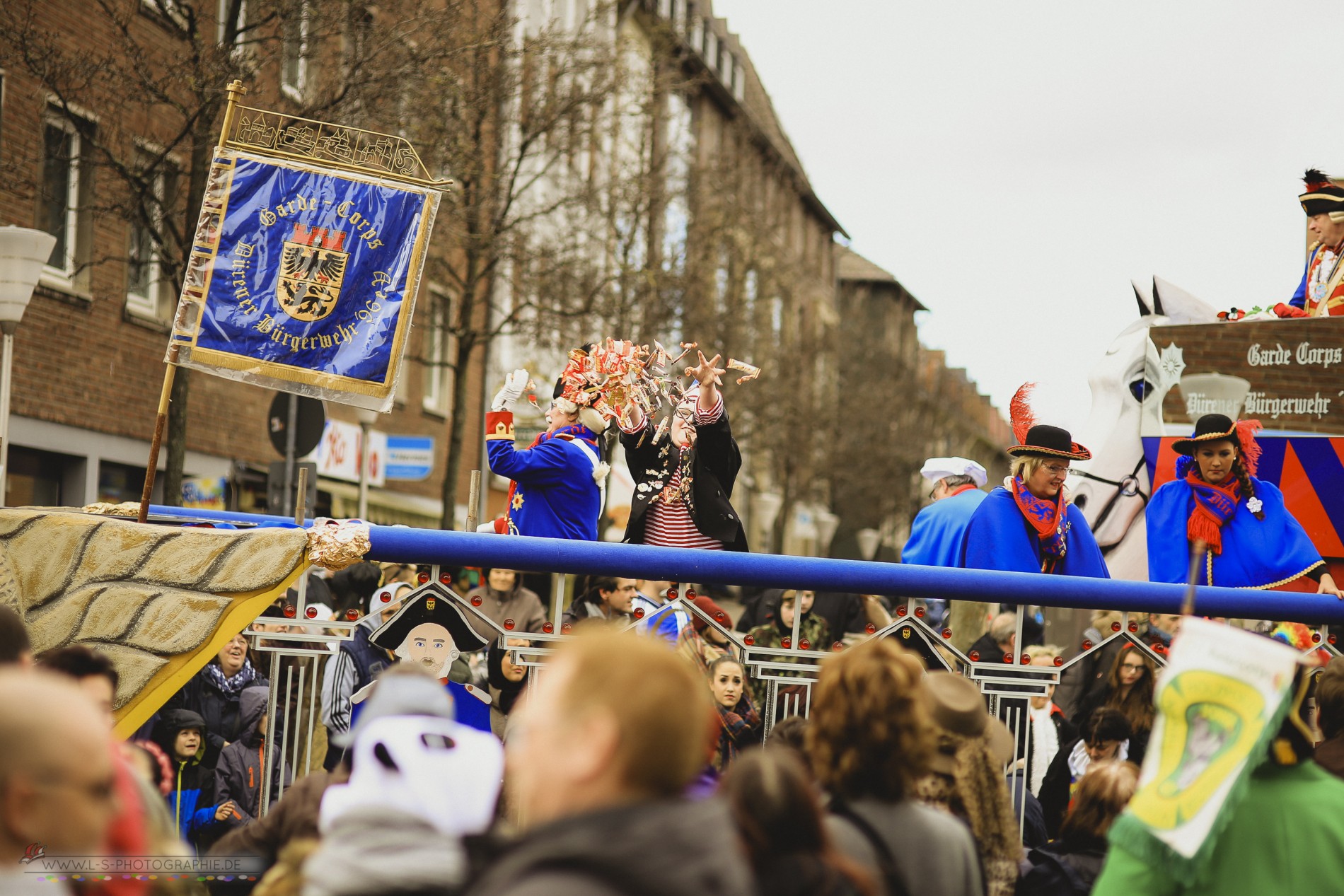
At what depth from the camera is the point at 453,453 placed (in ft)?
65.7

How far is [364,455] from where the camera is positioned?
18281 mm

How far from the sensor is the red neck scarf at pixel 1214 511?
8242 mm

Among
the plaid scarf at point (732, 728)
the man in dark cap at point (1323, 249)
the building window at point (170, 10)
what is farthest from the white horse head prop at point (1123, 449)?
the building window at point (170, 10)

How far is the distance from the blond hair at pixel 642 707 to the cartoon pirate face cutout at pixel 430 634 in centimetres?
375

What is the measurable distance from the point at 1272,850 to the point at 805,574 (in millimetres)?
2978

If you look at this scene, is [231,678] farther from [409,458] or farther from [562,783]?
[409,458]

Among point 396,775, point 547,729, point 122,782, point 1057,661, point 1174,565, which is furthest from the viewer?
point 1174,565

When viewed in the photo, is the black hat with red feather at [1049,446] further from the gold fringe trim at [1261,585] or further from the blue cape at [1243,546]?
the gold fringe trim at [1261,585]

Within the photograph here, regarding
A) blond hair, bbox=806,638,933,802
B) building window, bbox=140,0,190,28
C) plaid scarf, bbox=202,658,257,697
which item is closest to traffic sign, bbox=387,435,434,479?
building window, bbox=140,0,190,28

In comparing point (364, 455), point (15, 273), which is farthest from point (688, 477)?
point (364, 455)

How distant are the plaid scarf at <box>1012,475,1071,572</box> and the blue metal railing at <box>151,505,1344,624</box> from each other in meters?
1.06

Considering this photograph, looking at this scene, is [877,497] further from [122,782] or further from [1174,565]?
[122,782]

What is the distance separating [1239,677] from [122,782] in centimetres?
254

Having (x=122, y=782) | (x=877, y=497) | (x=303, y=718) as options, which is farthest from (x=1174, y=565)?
(x=877, y=497)
